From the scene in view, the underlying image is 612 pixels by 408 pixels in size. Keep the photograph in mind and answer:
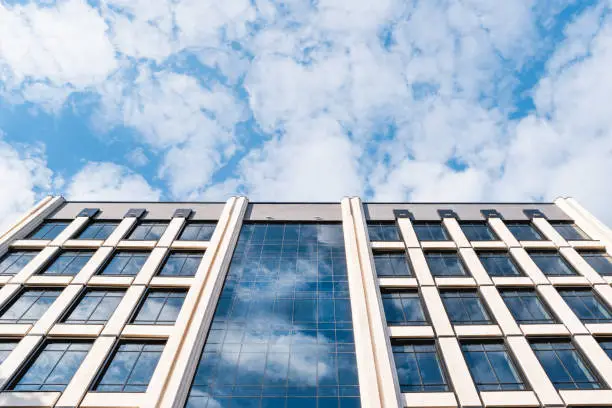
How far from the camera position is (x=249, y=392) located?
17.5m

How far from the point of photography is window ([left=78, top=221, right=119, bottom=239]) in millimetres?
29258

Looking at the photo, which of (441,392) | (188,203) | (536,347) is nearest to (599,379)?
(536,347)

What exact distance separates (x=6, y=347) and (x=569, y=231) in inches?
1550

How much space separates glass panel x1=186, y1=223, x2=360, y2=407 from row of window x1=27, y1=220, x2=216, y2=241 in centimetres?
366

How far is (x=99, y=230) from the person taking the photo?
2994 centimetres

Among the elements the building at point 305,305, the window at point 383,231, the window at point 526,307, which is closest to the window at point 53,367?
the building at point 305,305

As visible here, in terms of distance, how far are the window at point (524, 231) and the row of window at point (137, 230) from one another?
24.4m

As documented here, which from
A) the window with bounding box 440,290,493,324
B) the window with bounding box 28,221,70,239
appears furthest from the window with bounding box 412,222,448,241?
the window with bounding box 28,221,70,239

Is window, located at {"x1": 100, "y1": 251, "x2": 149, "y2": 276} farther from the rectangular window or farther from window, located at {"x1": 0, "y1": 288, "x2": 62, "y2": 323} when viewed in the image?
window, located at {"x1": 0, "y1": 288, "x2": 62, "y2": 323}

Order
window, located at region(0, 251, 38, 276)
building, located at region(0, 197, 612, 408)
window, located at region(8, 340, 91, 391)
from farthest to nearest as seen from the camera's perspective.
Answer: window, located at region(0, 251, 38, 276) → window, located at region(8, 340, 91, 391) → building, located at region(0, 197, 612, 408)

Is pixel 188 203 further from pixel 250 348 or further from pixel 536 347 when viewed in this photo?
pixel 536 347

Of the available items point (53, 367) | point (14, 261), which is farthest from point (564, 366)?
point (14, 261)

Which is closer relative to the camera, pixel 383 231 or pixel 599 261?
pixel 599 261

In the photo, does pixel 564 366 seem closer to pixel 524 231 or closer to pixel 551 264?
pixel 551 264
